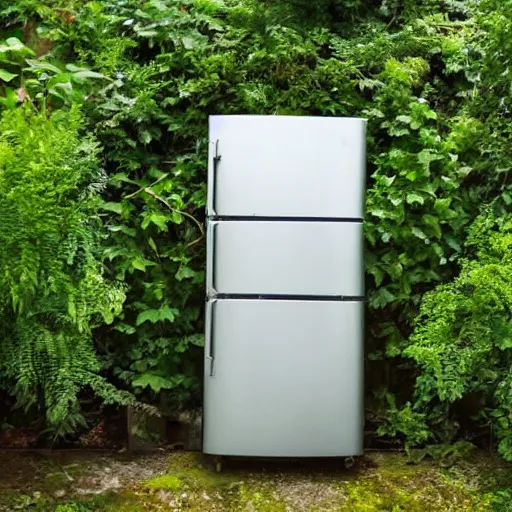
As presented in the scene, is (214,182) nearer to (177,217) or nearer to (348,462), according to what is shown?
(177,217)

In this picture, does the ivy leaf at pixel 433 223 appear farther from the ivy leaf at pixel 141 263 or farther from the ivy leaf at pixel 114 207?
the ivy leaf at pixel 114 207

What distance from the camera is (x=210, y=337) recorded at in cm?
272

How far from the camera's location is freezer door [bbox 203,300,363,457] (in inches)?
104

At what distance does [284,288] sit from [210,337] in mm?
380

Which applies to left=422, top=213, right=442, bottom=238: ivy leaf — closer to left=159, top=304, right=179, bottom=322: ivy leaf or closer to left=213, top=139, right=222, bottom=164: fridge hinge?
left=213, top=139, right=222, bottom=164: fridge hinge

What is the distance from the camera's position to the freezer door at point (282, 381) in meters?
2.64

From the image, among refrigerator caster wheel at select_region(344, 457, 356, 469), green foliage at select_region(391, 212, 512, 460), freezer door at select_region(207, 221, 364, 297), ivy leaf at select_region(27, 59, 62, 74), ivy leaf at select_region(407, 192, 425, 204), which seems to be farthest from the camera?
ivy leaf at select_region(27, 59, 62, 74)

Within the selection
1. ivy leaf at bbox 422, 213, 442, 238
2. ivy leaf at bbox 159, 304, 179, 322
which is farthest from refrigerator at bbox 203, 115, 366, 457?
ivy leaf at bbox 422, 213, 442, 238

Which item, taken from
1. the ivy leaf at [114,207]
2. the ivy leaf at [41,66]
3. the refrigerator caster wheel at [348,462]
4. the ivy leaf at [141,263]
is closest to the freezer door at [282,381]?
the refrigerator caster wheel at [348,462]

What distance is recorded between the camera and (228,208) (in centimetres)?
274

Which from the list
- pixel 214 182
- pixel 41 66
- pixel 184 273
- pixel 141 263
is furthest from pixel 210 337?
pixel 41 66

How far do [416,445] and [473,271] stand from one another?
3.00 feet

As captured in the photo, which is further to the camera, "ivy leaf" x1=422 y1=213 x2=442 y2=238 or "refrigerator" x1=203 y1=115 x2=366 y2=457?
"ivy leaf" x1=422 y1=213 x2=442 y2=238

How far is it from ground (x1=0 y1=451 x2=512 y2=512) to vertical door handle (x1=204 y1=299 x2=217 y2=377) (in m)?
0.49
